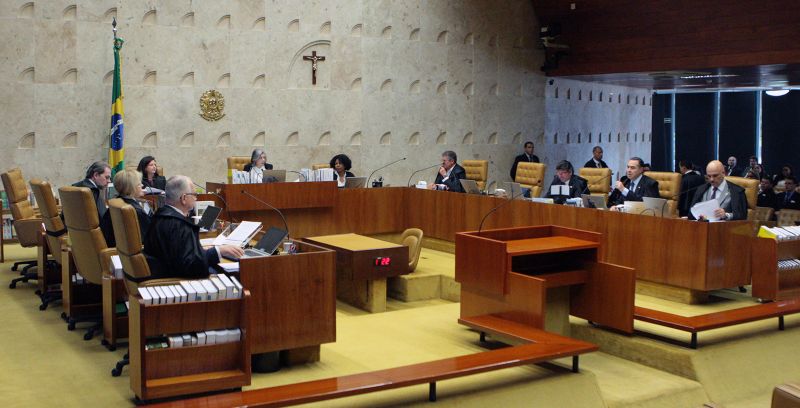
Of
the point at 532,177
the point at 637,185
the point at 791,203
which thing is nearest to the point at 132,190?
the point at 637,185

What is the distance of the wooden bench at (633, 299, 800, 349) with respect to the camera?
566cm

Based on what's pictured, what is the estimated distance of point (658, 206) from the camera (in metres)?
7.11

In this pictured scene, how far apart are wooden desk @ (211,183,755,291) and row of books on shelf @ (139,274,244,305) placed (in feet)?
9.19

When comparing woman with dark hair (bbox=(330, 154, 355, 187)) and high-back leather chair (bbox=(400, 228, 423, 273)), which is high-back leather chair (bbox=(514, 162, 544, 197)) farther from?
high-back leather chair (bbox=(400, 228, 423, 273))

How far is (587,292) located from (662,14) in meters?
7.55

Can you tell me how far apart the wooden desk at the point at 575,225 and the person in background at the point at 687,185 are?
0.56 m

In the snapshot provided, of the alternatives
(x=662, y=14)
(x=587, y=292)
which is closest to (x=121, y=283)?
(x=587, y=292)

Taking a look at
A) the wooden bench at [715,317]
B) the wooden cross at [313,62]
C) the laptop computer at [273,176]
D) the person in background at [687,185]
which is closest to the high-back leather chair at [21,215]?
the laptop computer at [273,176]

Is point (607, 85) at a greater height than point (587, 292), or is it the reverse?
point (607, 85)

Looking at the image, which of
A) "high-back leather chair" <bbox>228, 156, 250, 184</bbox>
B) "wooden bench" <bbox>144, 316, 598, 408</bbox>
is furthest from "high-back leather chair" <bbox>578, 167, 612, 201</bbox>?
"high-back leather chair" <bbox>228, 156, 250, 184</bbox>

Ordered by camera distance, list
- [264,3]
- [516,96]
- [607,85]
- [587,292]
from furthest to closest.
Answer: [607,85]
[516,96]
[264,3]
[587,292]

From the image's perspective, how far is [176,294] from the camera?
167 inches

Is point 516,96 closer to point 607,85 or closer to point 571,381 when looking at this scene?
point 607,85

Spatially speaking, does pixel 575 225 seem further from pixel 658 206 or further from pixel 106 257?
pixel 106 257
